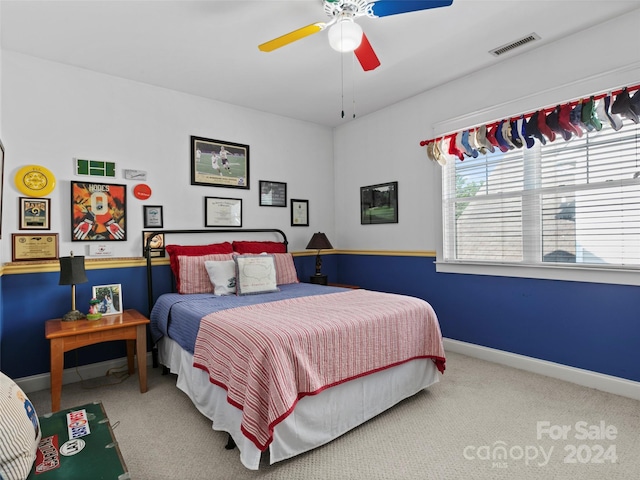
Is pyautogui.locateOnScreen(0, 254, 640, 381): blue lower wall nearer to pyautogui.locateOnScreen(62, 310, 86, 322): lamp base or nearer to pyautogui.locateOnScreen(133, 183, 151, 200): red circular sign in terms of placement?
pyautogui.locateOnScreen(62, 310, 86, 322): lamp base

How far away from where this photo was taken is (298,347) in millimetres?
1901

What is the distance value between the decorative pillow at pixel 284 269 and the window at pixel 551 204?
5.27 ft

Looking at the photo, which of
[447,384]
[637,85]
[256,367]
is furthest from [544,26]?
[256,367]

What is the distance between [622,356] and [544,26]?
2431mm

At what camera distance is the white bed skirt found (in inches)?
72.5

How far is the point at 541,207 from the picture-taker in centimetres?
299

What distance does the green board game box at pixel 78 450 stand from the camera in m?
1.24

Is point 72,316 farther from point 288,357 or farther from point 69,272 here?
point 288,357

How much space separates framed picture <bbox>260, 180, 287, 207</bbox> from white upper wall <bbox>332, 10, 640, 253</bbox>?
0.85 meters

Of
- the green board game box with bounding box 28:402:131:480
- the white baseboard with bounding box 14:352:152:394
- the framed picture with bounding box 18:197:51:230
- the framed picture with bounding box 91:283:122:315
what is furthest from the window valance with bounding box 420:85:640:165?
the white baseboard with bounding box 14:352:152:394

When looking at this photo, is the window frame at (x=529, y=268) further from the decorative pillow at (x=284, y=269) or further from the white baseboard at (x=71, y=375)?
the white baseboard at (x=71, y=375)

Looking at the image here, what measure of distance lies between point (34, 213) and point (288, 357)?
249cm

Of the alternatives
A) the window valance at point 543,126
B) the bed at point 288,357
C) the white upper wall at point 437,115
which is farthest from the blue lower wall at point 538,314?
the window valance at point 543,126

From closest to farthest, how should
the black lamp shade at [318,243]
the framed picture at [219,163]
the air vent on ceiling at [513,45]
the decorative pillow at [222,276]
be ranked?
1. the air vent on ceiling at [513,45]
2. the decorative pillow at [222,276]
3. the framed picture at [219,163]
4. the black lamp shade at [318,243]
